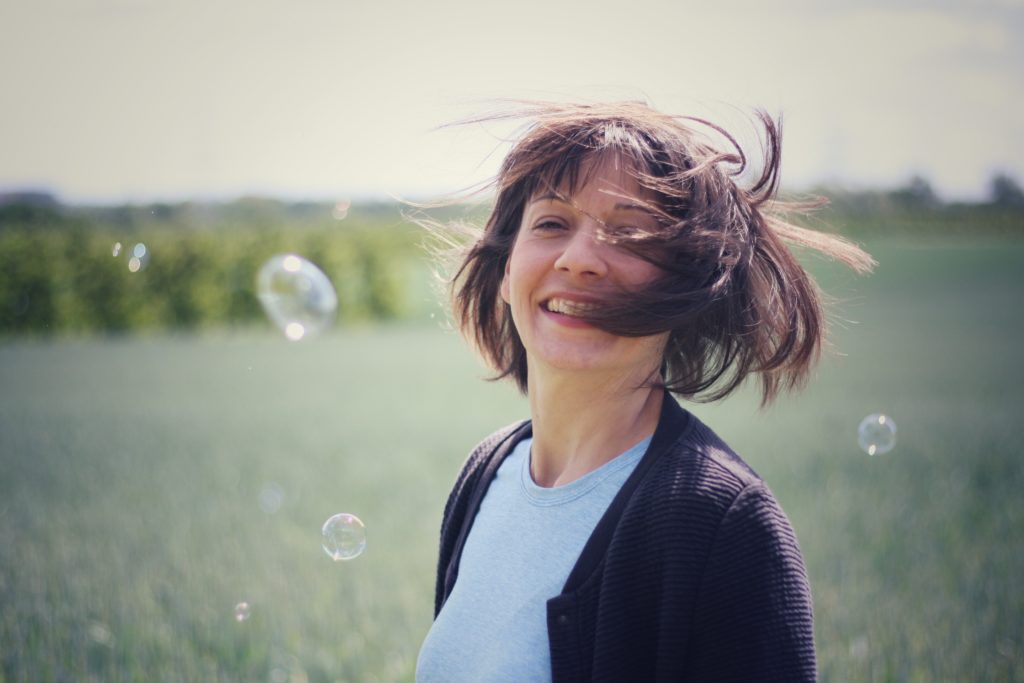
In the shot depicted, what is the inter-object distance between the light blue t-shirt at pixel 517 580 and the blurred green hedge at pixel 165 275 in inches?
927

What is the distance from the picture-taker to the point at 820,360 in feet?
6.97

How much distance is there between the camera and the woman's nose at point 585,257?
178 cm

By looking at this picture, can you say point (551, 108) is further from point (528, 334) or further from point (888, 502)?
point (888, 502)

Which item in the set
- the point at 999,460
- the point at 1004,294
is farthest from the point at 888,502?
the point at 1004,294

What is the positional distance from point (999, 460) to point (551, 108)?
828 cm

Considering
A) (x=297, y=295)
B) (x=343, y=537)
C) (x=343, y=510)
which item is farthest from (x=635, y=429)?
(x=343, y=510)

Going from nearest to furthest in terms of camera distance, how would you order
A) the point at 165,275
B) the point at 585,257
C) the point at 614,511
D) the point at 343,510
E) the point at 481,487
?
1. the point at 614,511
2. the point at 585,257
3. the point at 481,487
4. the point at 343,510
5. the point at 165,275

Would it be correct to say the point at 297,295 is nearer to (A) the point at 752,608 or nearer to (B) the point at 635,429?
(B) the point at 635,429

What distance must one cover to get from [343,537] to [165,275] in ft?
88.9

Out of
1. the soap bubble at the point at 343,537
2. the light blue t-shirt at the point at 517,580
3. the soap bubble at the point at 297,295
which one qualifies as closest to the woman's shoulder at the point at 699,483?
the light blue t-shirt at the point at 517,580

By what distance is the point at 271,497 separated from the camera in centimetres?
773

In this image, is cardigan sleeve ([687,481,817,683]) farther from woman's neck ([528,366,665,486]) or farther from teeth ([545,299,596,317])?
teeth ([545,299,596,317])

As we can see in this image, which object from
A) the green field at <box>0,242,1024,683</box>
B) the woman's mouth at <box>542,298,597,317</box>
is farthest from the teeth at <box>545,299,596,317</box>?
the green field at <box>0,242,1024,683</box>

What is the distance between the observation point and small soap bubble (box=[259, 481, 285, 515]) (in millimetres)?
7352
